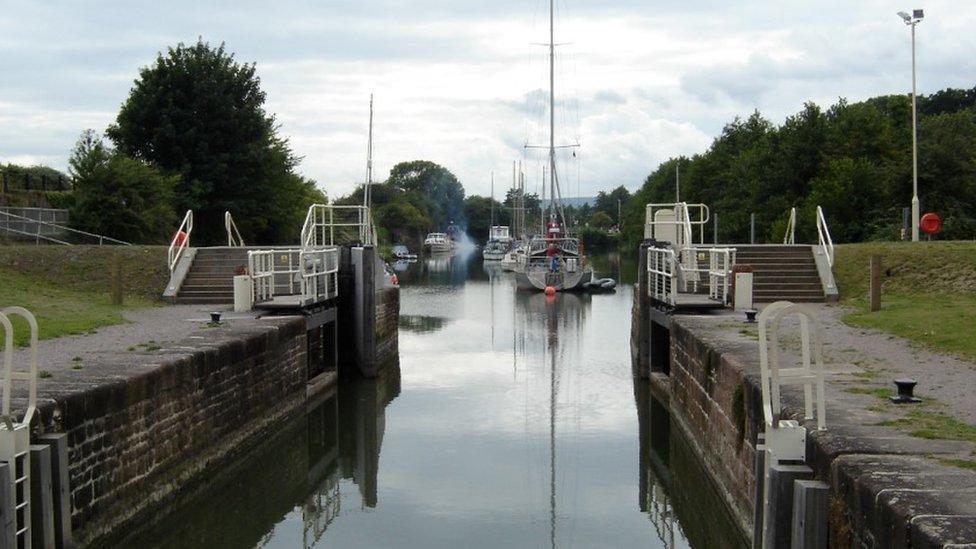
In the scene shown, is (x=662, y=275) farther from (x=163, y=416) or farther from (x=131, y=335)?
(x=163, y=416)

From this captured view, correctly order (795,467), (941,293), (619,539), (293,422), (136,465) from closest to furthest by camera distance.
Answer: (795,467) → (136,465) → (619,539) → (293,422) → (941,293)

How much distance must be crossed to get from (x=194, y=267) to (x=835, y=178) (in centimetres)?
2717

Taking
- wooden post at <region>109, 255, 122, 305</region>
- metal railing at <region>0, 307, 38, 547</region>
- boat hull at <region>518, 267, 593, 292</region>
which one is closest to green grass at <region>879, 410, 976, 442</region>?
metal railing at <region>0, 307, 38, 547</region>

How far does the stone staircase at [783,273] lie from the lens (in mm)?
22172

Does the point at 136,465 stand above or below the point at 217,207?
below

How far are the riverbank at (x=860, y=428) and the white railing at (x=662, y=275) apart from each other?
179 cm

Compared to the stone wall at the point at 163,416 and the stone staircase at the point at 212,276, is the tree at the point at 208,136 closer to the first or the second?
the stone staircase at the point at 212,276

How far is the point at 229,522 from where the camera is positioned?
41.1ft

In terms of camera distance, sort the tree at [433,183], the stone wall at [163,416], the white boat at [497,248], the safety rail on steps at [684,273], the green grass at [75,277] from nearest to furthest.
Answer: the stone wall at [163,416], the safety rail on steps at [684,273], the green grass at [75,277], the white boat at [497,248], the tree at [433,183]

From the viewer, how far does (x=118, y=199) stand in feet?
105

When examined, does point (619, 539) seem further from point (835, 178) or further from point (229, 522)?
point (835, 178)

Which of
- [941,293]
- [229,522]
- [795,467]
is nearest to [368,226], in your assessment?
[941,293]

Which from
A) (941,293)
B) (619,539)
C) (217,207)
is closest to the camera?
(619,539)

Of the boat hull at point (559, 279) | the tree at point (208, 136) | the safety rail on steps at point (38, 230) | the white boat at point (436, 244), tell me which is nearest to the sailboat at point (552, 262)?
the boat hull at point (559, 279)
